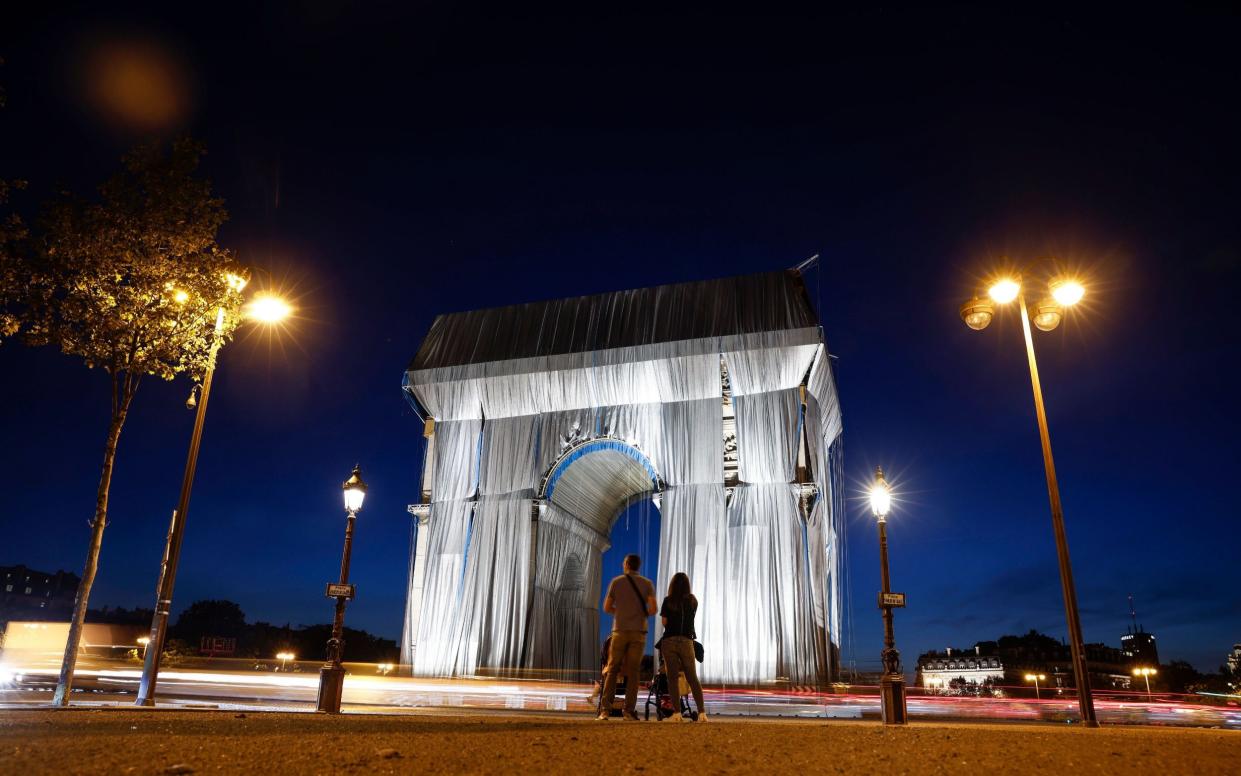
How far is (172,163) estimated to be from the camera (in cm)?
1224

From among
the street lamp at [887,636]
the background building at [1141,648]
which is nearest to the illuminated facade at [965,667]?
the background building at [1141,648]

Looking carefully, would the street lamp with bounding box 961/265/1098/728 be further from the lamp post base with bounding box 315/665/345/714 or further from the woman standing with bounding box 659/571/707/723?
the lamp post base with bounding box 315/665/345/714

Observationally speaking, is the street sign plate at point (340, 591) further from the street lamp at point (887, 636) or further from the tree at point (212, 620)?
the tree at point (212, 620)

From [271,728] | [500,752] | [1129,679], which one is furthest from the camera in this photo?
[1129,679]

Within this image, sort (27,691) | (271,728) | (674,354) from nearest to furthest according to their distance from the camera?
(271,728) < (27,691) < (674,354)

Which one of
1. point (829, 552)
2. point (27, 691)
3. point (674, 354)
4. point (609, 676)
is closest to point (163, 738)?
point (609, 676)

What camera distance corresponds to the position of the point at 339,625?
12.5 m

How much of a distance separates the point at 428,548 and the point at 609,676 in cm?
1606

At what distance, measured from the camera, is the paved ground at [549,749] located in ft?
13.7

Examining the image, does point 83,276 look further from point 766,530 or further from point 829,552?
point 829,552

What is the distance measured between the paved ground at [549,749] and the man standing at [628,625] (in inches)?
82.1

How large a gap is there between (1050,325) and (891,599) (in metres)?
4.66

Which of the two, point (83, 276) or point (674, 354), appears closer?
point (83, 276)

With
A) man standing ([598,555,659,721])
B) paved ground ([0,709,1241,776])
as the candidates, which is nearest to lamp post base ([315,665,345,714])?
man standing ([598,555,659,721])
